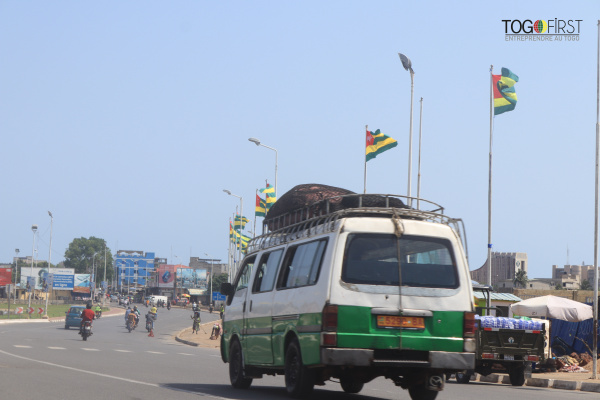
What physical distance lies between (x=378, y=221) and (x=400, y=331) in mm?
1351

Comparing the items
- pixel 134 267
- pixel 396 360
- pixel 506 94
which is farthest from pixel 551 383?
pixel 134 267

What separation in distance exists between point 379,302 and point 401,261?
59 cm

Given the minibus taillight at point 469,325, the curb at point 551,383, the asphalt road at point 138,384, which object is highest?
the minibus taillight at point 469,325

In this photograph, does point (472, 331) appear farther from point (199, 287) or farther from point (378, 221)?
point (199, 287)

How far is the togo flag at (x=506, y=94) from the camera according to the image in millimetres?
35531

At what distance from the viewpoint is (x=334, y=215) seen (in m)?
11.5

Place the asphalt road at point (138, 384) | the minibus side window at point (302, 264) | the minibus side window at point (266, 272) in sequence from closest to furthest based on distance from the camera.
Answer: the minibus side window at point (302, 264) → the asphalt road at point (138, 384) → the minibus side window at point (266, 272)

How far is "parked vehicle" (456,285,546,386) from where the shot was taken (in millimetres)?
20078

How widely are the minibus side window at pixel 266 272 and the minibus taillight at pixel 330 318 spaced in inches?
93.2

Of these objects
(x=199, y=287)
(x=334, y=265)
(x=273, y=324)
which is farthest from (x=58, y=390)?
(x=199, y=287)

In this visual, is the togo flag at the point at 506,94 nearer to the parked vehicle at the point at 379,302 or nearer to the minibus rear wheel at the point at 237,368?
the minibus rear wheel at the point at 237,368

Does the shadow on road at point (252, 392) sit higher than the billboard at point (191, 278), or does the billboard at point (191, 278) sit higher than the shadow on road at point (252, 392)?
the billboard at point (191, 278)

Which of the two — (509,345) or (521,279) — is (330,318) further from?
(521,279)

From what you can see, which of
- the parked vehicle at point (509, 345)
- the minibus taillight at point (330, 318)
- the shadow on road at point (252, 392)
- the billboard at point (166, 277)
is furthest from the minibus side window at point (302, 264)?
the billboard at point (166, 277)
